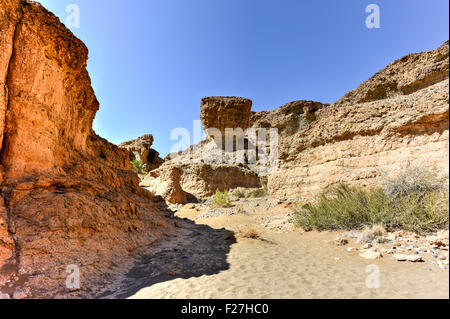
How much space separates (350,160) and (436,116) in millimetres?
2553

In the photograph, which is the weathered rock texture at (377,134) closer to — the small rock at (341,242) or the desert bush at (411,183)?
the desert bush at (411,183)

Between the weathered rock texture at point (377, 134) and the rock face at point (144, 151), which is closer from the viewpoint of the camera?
the weathered rock texture at point (377, 134)

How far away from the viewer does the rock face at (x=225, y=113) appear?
1090 inches

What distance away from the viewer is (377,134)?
6.68m

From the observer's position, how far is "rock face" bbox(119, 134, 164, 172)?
115ft

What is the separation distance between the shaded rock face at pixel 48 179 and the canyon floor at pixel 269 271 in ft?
3.03

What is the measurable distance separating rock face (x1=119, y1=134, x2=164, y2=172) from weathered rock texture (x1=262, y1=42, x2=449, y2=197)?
29.6 meters

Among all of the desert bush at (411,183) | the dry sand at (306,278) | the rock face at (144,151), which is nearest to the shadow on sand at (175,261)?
the dry sand at (306,278)

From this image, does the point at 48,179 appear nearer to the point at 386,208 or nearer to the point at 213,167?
the point at 386,208

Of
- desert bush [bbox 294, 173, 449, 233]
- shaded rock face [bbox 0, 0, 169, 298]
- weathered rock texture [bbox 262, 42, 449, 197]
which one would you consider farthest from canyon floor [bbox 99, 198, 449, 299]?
weathered rock texture [bbox 262, 42, 449, 197]

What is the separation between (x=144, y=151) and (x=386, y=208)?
34.9 metres
